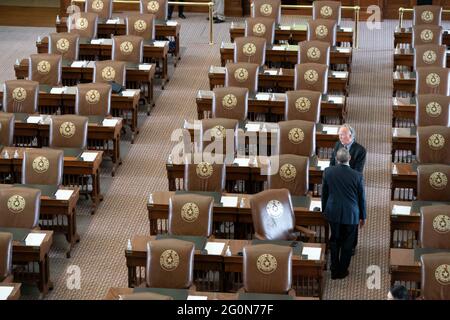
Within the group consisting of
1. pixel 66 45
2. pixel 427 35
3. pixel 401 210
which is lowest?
pixel 401 210

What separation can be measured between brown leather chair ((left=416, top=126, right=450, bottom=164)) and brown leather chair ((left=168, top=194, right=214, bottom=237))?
2992 mm

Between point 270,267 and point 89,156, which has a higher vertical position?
point 89,156

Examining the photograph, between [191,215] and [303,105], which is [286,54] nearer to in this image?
[303,105]

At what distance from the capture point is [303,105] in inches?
567

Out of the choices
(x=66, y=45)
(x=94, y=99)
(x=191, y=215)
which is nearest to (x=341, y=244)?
(x=191, y=215)

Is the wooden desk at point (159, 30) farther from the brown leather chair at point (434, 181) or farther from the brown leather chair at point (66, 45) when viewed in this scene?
the brown leather chair at point (434, 181)

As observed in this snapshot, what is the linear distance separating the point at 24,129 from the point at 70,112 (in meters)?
1.24

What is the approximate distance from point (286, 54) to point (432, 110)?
3.21 metres

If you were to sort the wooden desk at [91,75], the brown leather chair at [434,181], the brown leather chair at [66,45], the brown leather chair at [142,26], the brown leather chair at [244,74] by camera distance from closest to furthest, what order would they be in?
the brown leather chair at [434,181]
the brown leather chair at [244,74]
the wooden desk at [91,75]
the brown leather chair at [66,45]
the brown leather chair at [142,26]

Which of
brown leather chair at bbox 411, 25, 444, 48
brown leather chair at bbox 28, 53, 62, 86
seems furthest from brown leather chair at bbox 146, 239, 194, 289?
brown leather chair at bbox 411, 25, 444, 48

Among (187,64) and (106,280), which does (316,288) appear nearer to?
(106,280)

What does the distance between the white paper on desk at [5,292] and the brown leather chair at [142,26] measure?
7319mm

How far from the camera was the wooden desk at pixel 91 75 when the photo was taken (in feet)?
52.6

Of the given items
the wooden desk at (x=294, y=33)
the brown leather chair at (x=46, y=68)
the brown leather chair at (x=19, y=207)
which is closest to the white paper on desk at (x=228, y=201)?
the brown leather chair at (x=19, y=207)
